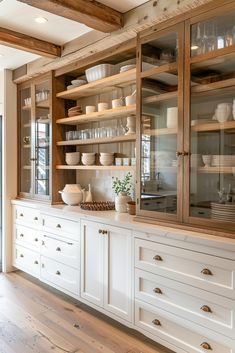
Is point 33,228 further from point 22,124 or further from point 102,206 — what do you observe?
point 22,124

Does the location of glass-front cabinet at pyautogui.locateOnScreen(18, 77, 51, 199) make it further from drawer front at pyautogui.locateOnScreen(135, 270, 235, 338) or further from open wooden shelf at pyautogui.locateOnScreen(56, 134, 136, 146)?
drawer front at pyautogui.locateOnScreen(135, 270, 235, 338)

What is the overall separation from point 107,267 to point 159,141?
45.2 inches

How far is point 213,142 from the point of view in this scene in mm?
2117

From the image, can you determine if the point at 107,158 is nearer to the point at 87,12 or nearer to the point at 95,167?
the point at 95,167

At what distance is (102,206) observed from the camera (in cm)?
304

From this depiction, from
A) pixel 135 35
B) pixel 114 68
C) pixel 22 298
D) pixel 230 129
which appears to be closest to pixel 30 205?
pixel 22 298

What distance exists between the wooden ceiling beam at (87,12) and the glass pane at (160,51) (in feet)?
0.98

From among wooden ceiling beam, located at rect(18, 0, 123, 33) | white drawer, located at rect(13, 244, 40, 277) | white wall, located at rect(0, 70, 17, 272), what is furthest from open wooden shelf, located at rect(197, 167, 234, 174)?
white wall, located at rect(0, 70, 17, 272)

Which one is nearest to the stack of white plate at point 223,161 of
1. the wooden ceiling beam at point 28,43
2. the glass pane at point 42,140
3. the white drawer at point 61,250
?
the white drawer at point 61,250

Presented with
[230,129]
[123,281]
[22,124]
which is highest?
[22,124]

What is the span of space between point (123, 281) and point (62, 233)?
91cm

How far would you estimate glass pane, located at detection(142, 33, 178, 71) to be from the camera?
227cm

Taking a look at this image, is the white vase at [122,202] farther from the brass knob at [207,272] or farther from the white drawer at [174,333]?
the brass knob at [207,272]

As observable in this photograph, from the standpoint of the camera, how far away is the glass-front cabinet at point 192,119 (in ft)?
6.65
